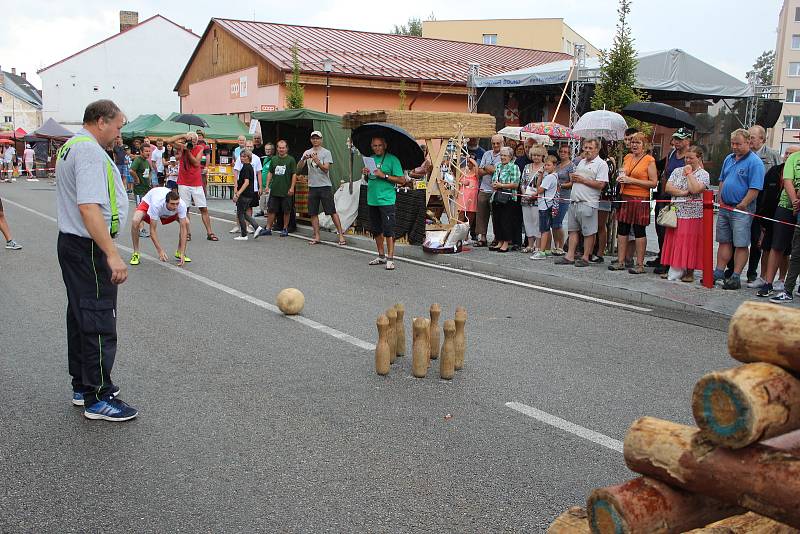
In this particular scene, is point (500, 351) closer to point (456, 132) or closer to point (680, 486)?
point (680, 486)

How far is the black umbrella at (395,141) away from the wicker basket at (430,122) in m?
1.80

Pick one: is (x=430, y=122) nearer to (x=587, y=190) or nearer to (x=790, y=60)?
(x=587, y=190)

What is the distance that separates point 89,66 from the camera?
54594 millimetres

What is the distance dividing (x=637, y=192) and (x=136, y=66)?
5050 cm

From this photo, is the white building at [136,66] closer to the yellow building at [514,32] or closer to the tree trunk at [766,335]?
the yellow building at [514,32]

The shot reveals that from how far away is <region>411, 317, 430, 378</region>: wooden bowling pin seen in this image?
5.72 metres

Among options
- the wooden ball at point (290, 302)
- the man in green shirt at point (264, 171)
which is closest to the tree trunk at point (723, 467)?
the wooden ball at point (290, 302)

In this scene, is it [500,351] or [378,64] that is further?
[378,64]

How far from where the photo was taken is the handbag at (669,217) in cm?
995

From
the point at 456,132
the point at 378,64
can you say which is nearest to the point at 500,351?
the point at 456,132

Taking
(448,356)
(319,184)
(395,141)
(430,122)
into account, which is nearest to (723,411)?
(448,356)

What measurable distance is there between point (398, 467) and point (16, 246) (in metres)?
10.5

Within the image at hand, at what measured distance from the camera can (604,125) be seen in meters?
11.7

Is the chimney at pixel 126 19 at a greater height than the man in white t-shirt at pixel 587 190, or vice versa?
the chimney at pixel 126 19
